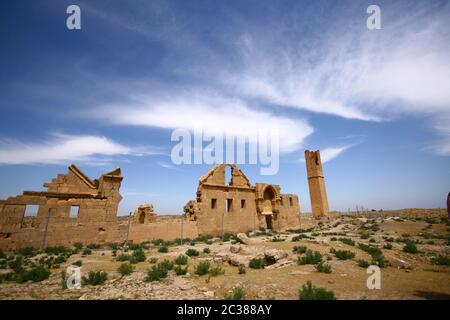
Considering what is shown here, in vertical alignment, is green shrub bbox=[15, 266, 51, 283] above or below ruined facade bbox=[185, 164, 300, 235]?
below

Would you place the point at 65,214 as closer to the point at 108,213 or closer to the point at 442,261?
the point at 108,213

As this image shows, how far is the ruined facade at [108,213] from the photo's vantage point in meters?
13.7

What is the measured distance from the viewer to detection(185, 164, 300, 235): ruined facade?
20030 millimetres

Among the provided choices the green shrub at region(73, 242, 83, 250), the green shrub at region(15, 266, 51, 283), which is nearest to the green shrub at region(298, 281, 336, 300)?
the green shrub at region(15, 266, 51, 283)

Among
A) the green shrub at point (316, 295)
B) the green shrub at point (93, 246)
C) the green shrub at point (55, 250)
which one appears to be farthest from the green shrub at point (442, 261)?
the green shrub at point (55, 250)

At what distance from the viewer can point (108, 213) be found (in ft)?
54.2

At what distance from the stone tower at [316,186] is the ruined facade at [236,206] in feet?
17.3

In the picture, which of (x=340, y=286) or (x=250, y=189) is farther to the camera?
(x=250, y=189)

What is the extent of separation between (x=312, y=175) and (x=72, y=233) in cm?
2812

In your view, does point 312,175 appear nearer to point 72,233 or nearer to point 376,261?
point 376,261

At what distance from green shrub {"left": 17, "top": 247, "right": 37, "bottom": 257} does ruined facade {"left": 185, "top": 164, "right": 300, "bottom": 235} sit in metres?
10.1

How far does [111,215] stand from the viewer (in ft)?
54.4

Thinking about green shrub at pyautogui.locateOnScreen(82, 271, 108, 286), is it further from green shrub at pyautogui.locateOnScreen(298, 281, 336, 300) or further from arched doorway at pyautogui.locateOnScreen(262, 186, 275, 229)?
arched doorway at pyautogui.locateOnScreen(262, 186, 275, 229)
